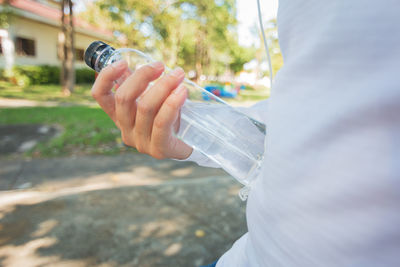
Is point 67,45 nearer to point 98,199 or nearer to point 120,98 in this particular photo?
point 98,199

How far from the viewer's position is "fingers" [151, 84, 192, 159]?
2.54ft

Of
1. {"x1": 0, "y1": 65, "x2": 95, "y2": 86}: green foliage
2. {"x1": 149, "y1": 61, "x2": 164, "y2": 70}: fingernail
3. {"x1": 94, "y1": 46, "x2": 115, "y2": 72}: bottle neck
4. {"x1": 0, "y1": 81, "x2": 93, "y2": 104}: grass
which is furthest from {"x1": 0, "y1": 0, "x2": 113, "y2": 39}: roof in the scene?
{"x1": 149, "y1": 61, "x2": 164, "y2": 70}: fingernail

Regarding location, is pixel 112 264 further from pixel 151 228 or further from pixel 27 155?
pixel 27 155

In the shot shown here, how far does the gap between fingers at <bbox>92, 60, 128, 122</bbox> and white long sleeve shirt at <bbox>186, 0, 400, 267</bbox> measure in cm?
50

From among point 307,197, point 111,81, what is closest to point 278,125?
point 307,197

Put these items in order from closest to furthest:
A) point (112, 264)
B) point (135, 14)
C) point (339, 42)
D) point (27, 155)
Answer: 1. point (339, 42)
2. point (112, 264)
3. point (27, 155)
4. point (135, 14)

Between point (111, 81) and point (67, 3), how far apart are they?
1189 cm

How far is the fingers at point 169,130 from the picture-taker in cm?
77

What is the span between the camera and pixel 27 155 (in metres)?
4.26

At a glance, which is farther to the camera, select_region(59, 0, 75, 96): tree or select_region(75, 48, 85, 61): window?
select_region(75, 48, 85, 61): window

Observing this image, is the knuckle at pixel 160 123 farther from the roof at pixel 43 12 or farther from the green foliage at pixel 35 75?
→ the roof at pixel 43 12

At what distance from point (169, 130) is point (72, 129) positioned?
5500 mm

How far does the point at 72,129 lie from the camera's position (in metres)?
A: 5.71

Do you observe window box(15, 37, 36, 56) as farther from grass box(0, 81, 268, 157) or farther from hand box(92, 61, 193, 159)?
hand box(92, 61, 193, 159)
